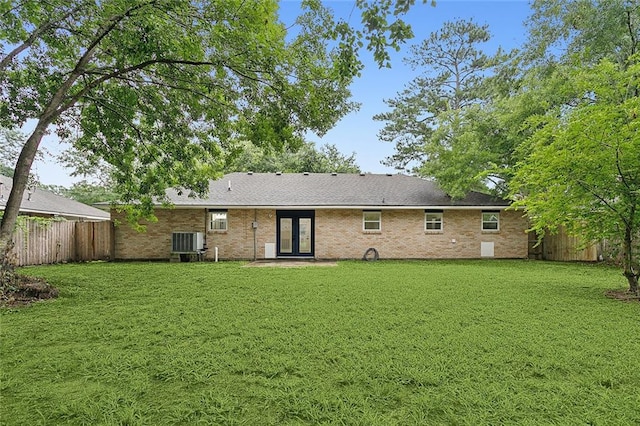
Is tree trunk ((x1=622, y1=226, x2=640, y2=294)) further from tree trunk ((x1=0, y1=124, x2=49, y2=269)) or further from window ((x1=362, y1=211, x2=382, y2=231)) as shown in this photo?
tree trunk ((x1=0, y1=124, x2=49, y2=269))

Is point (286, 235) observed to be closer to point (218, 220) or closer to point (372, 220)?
point (218, 220)

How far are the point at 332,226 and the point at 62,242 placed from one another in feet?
37.0

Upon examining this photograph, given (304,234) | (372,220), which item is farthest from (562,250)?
(304,234)

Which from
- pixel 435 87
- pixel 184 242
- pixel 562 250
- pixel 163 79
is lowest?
pixel 562 250

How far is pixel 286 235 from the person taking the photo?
16094mm

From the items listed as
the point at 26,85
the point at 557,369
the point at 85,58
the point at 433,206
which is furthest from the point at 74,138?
the point at 433,206

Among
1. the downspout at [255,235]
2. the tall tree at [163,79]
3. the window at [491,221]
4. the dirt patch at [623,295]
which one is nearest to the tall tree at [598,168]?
the dirt patch at [623,295]

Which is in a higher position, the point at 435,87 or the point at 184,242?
the point at 435,87

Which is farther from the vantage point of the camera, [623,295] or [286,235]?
[286,235]

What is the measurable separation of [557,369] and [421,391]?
4.95 feet

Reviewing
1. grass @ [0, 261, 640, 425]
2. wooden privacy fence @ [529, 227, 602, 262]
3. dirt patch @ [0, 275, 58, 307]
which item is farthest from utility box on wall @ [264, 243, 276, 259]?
wooden privacy fence @ [529, 227, 602, 262]

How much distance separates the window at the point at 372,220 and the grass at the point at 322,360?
8.87m

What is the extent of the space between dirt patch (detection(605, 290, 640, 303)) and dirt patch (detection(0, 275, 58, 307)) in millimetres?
11267

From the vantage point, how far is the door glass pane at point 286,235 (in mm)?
16000
